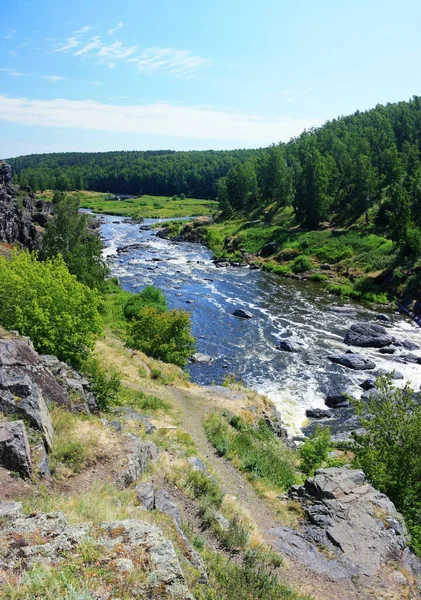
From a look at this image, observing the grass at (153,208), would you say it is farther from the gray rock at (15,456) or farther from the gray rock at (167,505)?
the gray rock at (15,456)

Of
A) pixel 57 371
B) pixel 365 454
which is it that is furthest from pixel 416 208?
pixel 57 371

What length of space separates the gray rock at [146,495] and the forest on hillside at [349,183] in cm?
6231

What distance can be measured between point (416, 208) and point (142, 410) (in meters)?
59.9

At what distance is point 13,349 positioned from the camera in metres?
19.5

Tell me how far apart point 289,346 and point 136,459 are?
31.2m

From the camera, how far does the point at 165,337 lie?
40.7m

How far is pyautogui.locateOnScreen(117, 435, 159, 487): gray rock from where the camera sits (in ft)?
49.9

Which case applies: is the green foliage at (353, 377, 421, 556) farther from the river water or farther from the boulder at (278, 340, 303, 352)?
the boulder at (278, 340, 303, 352)

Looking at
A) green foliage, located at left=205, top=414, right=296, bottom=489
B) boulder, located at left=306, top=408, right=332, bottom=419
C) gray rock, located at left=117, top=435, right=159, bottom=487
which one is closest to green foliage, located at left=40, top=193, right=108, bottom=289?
boulder, located at left=306, top=408, right=332, bottom=419

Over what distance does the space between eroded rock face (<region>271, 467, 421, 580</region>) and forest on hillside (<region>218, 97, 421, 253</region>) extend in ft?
184

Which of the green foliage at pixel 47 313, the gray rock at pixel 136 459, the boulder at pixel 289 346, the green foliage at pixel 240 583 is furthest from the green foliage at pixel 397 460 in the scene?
the boulder at pixel 289 346

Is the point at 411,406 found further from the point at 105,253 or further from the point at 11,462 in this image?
the point at 105,253

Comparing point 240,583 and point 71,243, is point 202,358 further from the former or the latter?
point 240,583

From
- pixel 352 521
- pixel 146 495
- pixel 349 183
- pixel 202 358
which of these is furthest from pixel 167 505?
pixel 349 183
